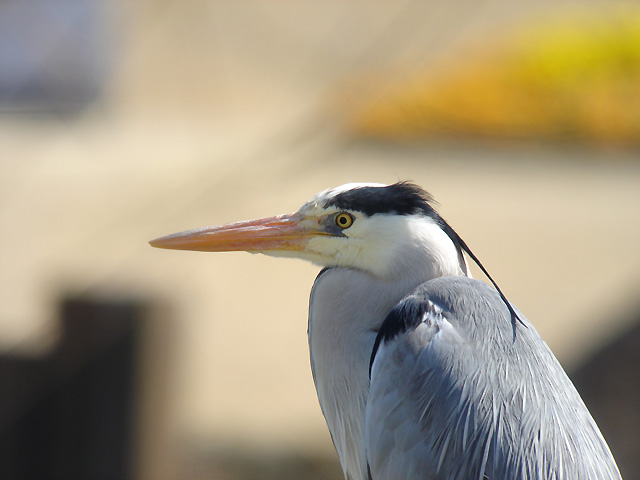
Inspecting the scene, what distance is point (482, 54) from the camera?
7.24 metres

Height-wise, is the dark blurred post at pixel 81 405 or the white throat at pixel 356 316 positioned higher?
the white throat at pixel 356 316

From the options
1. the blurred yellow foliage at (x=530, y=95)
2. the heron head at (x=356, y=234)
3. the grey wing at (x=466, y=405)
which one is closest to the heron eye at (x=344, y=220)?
the heron head at (x=356, y=234)

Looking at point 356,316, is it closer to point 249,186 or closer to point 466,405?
point 466,405

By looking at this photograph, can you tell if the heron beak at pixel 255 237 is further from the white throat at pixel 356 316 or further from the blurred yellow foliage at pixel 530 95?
the blurred yellow foliage at pixel 530 95

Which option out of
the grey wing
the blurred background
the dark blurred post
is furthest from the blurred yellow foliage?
the grey wing

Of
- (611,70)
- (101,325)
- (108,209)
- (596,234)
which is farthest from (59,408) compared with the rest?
(611,70)

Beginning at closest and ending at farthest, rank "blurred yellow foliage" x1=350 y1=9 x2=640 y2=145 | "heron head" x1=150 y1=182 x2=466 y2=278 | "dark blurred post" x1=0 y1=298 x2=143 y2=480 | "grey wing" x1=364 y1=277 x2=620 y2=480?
"grey wing" x1=364 y1=277 x2=620 y2=480, "heron head" x1=150 y1=182 x2=466 y2=278, "dark blurred post" x1=0 y1=298 x2=143 y2=480, "blurred yellow foliage" x1=350 y1=9 x2=640 y2=145

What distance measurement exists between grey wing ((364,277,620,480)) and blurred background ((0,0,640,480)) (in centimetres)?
159

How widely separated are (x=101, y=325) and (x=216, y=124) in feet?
17.3

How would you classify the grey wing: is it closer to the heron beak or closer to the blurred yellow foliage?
the heron beak

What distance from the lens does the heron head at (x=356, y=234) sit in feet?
5.00

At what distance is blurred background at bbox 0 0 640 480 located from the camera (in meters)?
2.86

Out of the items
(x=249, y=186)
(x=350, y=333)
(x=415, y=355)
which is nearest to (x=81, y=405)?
(x=249, y=186)

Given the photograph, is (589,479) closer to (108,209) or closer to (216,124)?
(108,209)
